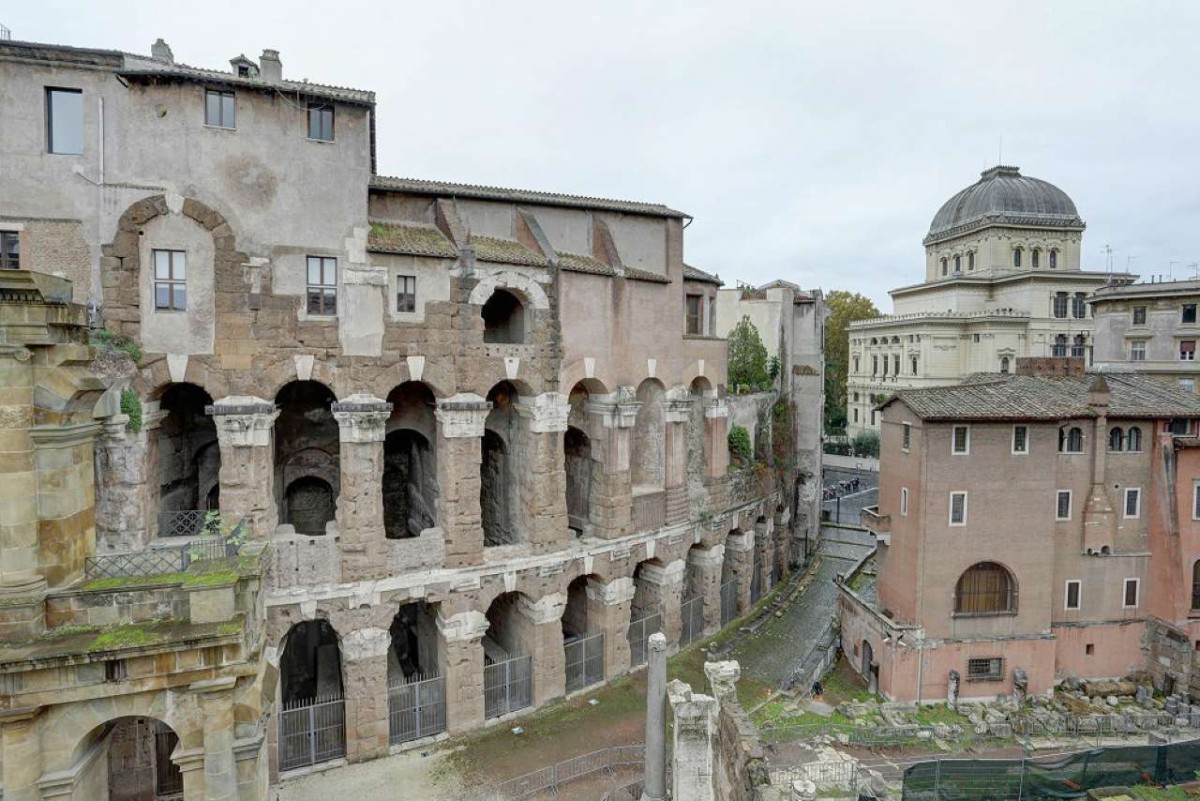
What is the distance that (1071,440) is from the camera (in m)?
24.6

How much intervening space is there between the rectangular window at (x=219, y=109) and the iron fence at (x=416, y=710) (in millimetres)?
16713

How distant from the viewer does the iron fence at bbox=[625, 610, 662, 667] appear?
26656mm

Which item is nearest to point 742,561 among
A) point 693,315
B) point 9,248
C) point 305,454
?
point 693,315

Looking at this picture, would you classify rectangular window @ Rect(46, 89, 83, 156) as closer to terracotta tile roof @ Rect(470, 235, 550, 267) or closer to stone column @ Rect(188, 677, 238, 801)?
terracotta tile roof @ Rect(470, 235, 550, 267)

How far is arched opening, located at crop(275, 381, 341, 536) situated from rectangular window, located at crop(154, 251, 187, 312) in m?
6.18

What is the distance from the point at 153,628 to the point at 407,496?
15923 mm

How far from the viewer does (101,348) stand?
17859 mm

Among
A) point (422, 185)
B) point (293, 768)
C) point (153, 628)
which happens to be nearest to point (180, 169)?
point (422, 185)

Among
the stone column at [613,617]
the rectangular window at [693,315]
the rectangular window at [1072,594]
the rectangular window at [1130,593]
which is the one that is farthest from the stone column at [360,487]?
the rectangular window at [1130,593]

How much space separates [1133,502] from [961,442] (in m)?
7.52

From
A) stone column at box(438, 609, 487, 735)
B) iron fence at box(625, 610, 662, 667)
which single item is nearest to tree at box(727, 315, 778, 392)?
iron fence at box(625, 610, 662, 667)

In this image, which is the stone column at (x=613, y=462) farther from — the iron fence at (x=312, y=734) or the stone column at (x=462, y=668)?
the iron fence at (x=312, y=734)

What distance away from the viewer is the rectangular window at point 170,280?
18.8 metres

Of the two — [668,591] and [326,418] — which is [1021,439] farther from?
[326,418]
